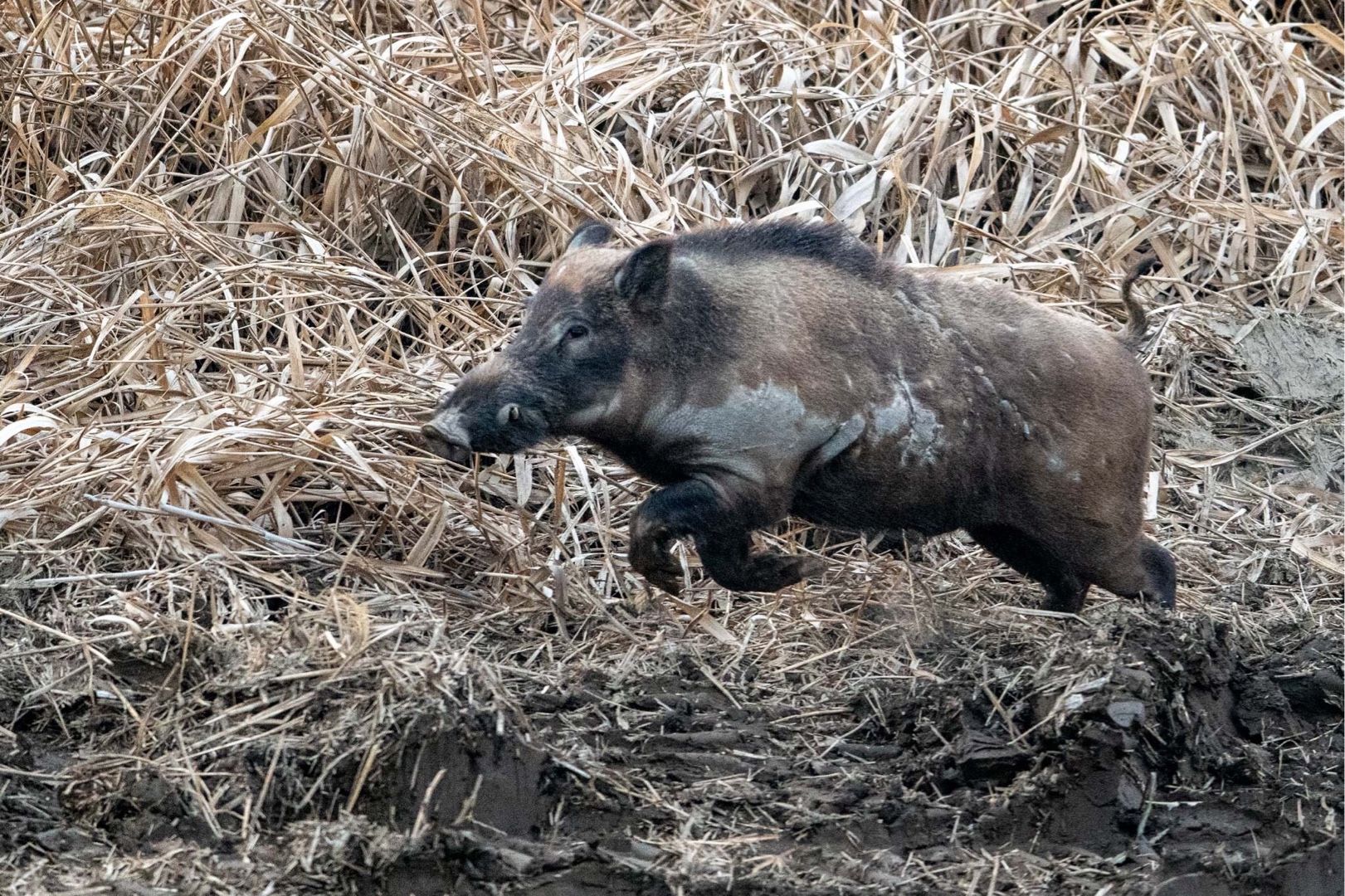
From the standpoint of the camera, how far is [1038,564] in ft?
15.5

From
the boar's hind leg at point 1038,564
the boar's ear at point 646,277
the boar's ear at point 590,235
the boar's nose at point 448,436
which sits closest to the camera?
the boar's nose at point 448,436

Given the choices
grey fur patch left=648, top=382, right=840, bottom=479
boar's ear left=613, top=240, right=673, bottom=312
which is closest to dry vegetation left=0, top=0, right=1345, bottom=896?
grey fur patch left=648, top=382, right=840, bottom=479

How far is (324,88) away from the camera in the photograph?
6.15 meters

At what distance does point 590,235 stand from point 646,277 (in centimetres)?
48

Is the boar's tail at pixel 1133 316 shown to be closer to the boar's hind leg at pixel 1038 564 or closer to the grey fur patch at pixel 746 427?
the boar's hind leg at pixel 1038 564

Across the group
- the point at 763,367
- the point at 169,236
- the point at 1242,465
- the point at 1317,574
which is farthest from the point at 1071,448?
the point at 169,236

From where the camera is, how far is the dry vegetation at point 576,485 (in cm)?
337

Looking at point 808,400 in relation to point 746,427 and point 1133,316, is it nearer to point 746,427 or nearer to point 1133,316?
point 746,427

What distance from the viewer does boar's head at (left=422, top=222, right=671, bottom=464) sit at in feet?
13.2

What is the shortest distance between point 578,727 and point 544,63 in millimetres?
3642

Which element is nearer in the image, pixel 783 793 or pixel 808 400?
pixel 783 793

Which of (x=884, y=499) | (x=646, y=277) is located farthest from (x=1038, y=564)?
(x=646, y=277)

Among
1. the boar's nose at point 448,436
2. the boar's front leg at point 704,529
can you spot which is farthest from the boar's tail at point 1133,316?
the boar's nose at point 448,436

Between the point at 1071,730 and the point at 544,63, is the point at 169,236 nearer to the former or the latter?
the point at 544,63
